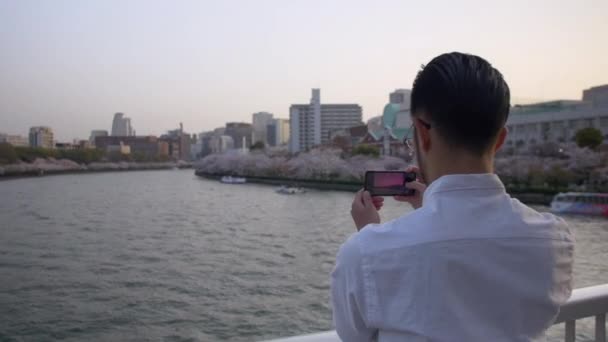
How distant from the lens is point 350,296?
354 mm

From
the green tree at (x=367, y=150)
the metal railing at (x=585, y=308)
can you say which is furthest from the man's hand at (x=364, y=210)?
the green tree at (x=367, y=150)

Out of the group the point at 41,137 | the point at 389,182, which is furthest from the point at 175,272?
the point at 41,137

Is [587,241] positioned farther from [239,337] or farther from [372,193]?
[372,193]

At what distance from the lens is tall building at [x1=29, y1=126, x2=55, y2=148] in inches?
1202

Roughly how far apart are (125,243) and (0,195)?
27.6 feet

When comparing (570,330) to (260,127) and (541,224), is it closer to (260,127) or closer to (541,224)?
(541,224)

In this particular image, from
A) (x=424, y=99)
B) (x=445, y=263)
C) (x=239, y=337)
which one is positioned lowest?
(x=239, y=337)

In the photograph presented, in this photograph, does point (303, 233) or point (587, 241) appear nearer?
point (587, 241)

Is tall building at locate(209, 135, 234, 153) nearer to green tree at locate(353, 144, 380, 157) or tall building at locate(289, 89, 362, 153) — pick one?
tall building at locate(289, 89, 362, 153)

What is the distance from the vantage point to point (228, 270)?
589cm

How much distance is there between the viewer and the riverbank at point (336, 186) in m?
11.1

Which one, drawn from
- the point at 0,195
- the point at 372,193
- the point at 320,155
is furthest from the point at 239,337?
the point at 320,155

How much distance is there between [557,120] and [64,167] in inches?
1005

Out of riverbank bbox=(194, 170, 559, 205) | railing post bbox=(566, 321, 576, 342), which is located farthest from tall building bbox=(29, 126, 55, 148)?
railing post bbox=(566, 321, 576, 342)
